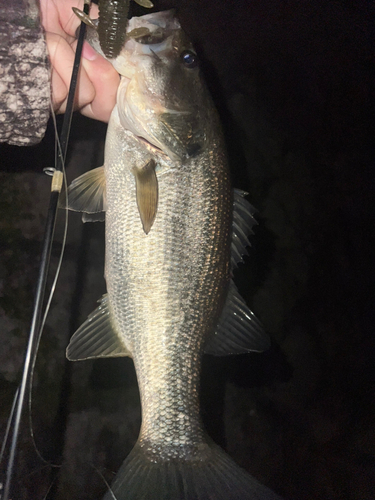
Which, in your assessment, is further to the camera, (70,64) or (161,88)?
(70,64)

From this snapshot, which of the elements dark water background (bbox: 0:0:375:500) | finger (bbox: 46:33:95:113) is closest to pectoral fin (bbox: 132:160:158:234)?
finger (bbox: 46:33:95:113)

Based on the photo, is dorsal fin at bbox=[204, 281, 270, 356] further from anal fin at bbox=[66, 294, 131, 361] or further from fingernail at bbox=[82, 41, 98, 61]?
fingernail at bbox=[82, 41, 98, 61]

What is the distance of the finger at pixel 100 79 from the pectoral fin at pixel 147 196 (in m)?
0.46

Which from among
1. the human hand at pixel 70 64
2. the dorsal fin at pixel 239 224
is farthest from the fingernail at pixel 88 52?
the dorsal fin at pixel 239 224

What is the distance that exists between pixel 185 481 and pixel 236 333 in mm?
474

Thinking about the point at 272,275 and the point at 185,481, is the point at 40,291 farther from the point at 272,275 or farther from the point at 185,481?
the point at 272,275

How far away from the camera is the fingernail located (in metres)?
1.07

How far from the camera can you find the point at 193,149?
1.00 metres

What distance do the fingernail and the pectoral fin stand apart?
0.51m

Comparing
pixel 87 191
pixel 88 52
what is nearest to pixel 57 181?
pixel 87 191

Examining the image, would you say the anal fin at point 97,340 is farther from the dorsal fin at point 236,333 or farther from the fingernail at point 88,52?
the fingernail at point 88,52

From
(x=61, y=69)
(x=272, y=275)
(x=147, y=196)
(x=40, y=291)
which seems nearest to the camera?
(x=40, y=291)

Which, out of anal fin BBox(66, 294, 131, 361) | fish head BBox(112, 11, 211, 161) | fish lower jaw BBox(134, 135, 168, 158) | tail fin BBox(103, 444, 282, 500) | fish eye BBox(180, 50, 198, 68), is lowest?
tail fin BBox(103, 444, 282, 500)

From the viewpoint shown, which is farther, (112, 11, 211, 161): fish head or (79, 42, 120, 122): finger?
(79, 42, 120, 122): finger
